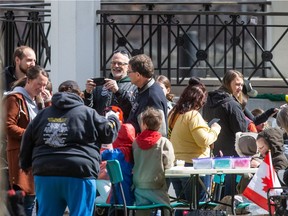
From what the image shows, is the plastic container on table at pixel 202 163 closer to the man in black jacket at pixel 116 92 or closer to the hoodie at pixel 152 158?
the hoodie at pixel 152 158

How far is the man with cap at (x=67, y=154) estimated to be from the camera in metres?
8.57

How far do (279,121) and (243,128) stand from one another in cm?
205

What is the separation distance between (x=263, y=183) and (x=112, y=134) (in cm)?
145

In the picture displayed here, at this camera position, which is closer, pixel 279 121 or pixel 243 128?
pixel 279 121

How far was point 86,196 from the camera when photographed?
8672 millimetres

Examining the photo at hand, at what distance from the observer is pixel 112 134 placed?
28.5ft

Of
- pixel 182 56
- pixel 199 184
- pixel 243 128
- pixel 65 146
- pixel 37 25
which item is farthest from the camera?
pixel 182 56

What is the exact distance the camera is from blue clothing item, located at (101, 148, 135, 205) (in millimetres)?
9625

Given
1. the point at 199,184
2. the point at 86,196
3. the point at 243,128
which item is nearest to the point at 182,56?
the point at 243,128

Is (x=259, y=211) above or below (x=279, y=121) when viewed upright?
below

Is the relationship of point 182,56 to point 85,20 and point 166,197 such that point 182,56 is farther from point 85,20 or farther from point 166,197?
point 166,197

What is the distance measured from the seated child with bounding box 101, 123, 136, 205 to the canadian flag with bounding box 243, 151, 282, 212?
1.19 meters

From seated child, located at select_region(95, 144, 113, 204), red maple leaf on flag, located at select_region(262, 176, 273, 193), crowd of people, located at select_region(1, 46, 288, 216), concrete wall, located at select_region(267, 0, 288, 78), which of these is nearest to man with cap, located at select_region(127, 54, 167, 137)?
crowd of people, located at select_region(1, 46, 288, 216)

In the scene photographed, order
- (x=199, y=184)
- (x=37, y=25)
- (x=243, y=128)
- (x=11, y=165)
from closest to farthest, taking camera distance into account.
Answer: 1. (x=11, y=165)
2. (x=199, y=184)
3. (x=243, y=128)
4. (x=37, y=25)
